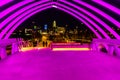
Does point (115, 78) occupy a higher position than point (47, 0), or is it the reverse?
point (47, 0)

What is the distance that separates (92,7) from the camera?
25203 millimetres

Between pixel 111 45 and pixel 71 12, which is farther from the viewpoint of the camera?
pixel 71 12

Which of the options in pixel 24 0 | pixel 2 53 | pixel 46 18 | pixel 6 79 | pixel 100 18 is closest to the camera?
pixel 6 79

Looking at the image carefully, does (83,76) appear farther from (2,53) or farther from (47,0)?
(47,0)

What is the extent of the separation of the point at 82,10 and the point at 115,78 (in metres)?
20.6

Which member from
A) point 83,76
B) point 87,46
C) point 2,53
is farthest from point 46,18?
point 83,76

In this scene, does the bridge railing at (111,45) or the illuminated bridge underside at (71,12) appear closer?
the bridge railing at (111,45)

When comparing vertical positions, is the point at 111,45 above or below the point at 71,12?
below

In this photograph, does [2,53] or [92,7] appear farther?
[92,7]

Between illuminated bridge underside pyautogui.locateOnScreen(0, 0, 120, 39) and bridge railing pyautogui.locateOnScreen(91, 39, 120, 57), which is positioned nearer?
bridge railing pyautogui.locateOnScreen(91, 39, 120, 57)

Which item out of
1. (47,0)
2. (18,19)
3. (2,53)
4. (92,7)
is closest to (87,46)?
(92,7)

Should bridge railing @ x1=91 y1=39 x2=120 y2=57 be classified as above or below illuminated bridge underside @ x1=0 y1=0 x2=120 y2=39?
below

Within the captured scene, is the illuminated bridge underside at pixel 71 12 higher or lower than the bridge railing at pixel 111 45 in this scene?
higher

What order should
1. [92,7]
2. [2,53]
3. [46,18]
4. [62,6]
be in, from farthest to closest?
[46,18]
[62,6]
[92,7]
[2,53]
